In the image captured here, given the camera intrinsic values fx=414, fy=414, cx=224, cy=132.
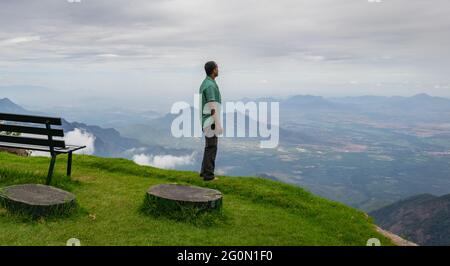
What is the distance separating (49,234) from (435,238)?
17420 centimetres

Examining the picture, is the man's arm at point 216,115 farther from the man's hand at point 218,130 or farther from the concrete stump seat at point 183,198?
the concrete stump seat at point 183,198

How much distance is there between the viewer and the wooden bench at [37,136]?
36.9 feet

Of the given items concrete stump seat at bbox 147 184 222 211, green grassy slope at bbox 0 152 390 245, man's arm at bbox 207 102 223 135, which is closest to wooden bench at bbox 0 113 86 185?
green grassy slope at bbox 0 152 390 245

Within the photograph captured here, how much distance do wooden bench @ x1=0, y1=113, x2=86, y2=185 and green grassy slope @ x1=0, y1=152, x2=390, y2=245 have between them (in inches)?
40.4

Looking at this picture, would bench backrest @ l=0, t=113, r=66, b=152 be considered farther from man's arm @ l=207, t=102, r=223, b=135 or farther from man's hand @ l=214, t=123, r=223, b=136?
man's hand @ l=214, t=123, r=223, b=136

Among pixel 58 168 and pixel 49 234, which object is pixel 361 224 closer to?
pixel 49 234

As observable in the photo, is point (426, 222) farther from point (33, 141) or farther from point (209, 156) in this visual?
point (33, 141)

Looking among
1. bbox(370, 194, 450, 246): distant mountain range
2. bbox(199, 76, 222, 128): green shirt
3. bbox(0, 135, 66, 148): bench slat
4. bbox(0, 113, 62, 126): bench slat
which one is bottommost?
bbox(370, 194, 450, 246): distant mountain range

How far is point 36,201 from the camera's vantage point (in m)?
9.21

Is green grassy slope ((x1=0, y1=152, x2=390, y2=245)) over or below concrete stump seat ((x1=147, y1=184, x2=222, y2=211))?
below

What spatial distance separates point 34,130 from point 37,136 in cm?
59

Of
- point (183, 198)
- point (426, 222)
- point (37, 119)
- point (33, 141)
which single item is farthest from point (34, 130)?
point (426, 222)

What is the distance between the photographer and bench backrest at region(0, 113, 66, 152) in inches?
440
